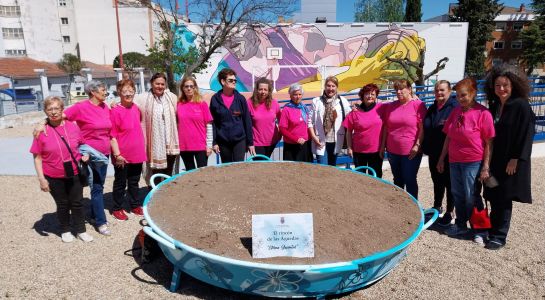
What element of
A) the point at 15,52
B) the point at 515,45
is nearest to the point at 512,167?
the point at 515,45

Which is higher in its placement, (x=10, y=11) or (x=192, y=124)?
(x=10, y=11)

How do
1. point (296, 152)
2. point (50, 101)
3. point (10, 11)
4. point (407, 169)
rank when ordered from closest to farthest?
point (50, 101) → point (407, 169) → point (296, 152) → point (10, 11)

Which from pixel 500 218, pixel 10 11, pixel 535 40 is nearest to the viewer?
pixel 500 218

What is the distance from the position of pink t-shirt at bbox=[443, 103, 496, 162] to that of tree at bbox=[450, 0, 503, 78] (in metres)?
29.3

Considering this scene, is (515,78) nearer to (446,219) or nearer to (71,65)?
(446,219)

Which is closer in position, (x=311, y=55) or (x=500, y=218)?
(x=500, y=218)

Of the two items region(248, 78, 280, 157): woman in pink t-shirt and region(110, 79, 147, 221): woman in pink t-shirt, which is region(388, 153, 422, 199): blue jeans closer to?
region(248, 78, 280, 157): woman in pink t-shirt

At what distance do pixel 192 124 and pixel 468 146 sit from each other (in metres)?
2.64

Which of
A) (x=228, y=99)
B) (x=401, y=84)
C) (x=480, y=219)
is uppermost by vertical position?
(x=401, y=84)

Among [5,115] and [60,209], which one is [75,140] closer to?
[60,209]

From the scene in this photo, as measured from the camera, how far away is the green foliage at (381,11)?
3862 cm

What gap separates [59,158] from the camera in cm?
330

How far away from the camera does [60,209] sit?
3.51 metres

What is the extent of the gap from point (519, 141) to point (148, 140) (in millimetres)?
3424
